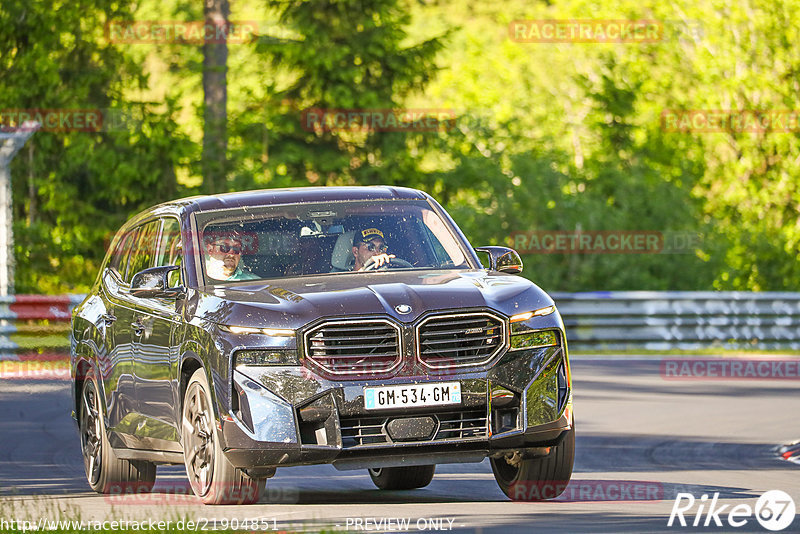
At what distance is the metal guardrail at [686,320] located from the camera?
26406 mm

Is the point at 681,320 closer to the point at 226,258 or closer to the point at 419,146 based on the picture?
the point at 419,146

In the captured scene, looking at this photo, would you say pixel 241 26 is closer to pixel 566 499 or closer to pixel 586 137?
pixel 586 137

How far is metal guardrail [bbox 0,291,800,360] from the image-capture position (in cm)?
2639

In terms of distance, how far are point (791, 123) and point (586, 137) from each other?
33.0ft

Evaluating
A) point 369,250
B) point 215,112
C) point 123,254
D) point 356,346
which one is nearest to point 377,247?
point 369,250

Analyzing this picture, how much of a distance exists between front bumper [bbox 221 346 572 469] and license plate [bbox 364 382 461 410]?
0.03 meters

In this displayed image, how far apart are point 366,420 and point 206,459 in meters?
1.08

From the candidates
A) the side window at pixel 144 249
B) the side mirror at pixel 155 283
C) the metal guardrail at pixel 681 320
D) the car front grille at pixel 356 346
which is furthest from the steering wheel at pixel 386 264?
the metal guardrail at pixel 681 320

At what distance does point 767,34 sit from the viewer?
37750 millimetres

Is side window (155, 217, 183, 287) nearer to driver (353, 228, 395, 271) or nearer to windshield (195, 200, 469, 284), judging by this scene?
windshield (195, 200, 469, 284)

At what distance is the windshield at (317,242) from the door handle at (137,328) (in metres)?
0.69

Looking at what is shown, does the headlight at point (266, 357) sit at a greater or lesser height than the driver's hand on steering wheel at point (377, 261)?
lesser

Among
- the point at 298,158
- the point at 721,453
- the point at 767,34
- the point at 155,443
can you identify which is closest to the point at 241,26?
the point at 298,158

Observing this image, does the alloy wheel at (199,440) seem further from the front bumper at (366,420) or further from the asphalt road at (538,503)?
the front bumper at (366,420)
